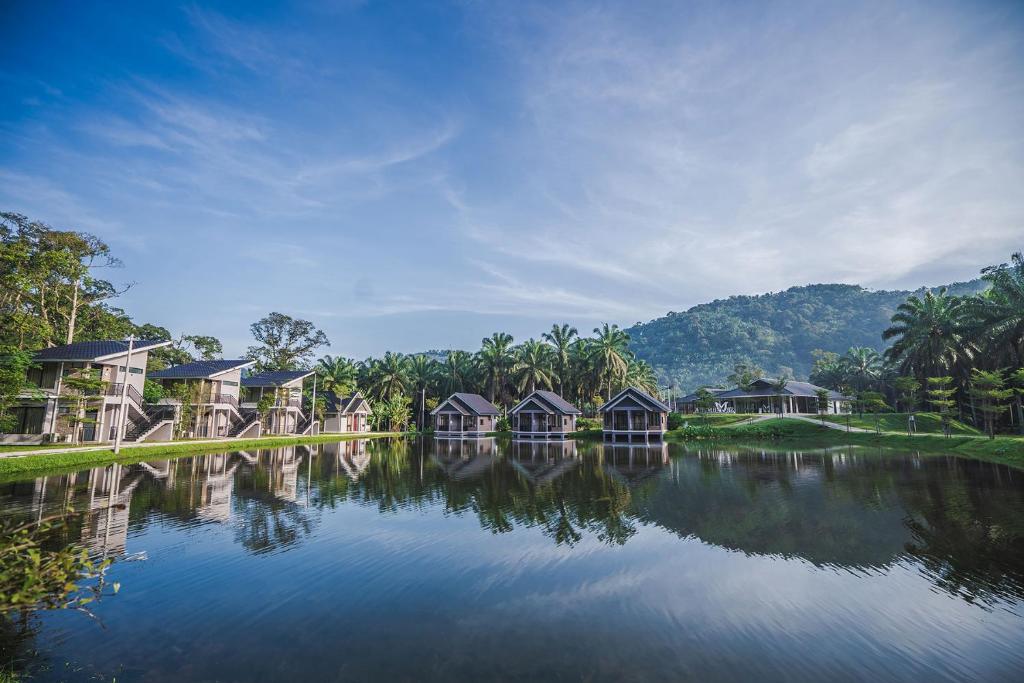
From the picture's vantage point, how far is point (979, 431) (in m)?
45.2

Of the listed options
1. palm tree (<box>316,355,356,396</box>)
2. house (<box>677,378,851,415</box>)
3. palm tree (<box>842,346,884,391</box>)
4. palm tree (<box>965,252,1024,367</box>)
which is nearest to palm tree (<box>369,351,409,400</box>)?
palm tree (<box>316,355,356,396</box>)

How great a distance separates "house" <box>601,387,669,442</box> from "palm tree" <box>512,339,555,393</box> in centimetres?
1623

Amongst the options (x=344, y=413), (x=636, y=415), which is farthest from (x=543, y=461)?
(x=344, y=413)

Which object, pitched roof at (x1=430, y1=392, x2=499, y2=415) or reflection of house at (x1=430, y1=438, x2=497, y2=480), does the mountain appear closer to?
pitched roof at (x1=430, y1=392, x2=499, y2=415)

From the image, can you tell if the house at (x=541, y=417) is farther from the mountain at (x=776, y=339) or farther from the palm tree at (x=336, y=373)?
the mountain at (x=776, y=339)

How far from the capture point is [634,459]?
3709cm

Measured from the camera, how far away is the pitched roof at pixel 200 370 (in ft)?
A: 152

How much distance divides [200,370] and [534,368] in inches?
1561

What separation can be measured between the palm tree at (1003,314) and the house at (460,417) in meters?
51.3

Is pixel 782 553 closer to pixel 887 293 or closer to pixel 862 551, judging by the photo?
pixel 862 551

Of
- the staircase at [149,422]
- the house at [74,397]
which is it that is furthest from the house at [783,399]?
the house at [74,397]

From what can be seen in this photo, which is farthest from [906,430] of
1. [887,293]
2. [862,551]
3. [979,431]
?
[887,293]

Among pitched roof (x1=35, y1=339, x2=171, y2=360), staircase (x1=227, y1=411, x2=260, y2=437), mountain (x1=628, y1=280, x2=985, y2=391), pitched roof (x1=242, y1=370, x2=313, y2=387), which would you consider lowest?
staircase (x1=227, y1=411, x2=260, y2=437)

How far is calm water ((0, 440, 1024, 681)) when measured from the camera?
774cm
